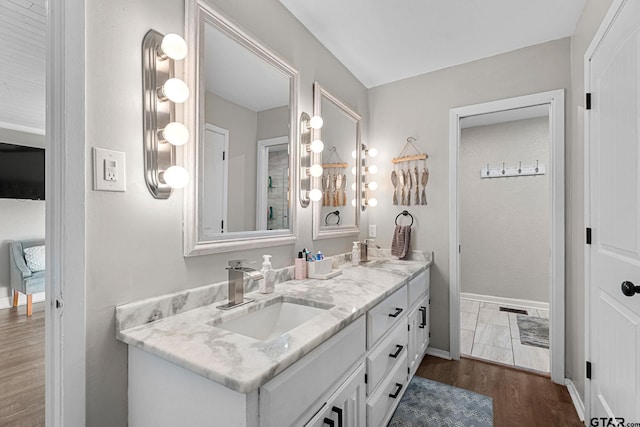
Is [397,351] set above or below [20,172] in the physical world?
below

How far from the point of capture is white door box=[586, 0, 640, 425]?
3.74 ft

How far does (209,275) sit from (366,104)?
2247mm

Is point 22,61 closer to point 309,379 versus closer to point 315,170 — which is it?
point 315,170

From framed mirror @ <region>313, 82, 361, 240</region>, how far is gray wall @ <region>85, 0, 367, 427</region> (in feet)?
3.28

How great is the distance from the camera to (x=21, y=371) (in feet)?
7.43

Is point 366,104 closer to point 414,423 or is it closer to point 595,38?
point 595,38

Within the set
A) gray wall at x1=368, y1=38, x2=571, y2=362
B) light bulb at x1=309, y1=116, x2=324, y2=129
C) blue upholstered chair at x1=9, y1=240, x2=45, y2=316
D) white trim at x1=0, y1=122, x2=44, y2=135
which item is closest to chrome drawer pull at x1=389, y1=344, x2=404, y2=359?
gray wall at x1=368, y1=38, x2=571, y2=362

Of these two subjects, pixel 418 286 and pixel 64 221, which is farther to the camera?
pixel 418 286

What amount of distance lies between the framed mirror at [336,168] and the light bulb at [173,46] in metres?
1.04

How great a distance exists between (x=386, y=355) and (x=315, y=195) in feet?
3.37

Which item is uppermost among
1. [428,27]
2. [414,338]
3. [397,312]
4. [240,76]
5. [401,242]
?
[428,27]

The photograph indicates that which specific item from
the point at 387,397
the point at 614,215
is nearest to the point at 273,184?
the point at 387,397

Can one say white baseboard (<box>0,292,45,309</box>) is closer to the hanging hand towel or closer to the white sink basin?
the white sink basin

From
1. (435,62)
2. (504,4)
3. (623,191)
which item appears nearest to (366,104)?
(435,62)
